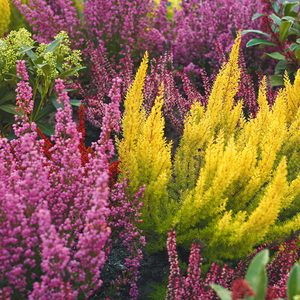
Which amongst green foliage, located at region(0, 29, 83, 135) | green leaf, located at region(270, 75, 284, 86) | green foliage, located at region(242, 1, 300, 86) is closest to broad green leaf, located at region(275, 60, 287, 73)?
green foliage, located at region(242, 1, 300, 86)

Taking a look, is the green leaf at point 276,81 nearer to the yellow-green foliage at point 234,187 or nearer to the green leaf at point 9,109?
the yellow-green foliage at point 234,187

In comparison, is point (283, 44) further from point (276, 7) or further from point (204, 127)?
point (204, 127)

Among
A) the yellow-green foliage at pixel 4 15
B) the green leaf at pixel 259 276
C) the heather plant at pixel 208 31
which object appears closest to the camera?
the green leaf at pixel 259 276

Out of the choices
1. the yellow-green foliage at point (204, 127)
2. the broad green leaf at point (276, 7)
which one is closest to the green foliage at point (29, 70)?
the yellow-green foliage at point (204, 127)

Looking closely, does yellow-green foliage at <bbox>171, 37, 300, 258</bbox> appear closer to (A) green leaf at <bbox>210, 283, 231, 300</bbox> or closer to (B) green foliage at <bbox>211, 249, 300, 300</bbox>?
(B) green foliage at <bbox>211, 249, 300, 300</bbox>

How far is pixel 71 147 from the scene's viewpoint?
145 cm

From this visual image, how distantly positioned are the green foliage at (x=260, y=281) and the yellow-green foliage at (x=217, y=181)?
0.30 meters

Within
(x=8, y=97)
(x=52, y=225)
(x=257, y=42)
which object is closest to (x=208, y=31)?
(x=257, y=42)

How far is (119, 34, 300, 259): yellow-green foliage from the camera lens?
1.61 m

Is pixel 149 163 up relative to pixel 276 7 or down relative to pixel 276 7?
down

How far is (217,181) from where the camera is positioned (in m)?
1.65

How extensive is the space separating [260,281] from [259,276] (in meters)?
0.02

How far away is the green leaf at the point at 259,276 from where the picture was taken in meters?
1.08

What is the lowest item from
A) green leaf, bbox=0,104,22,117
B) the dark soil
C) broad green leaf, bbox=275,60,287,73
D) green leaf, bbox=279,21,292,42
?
the dark soil
